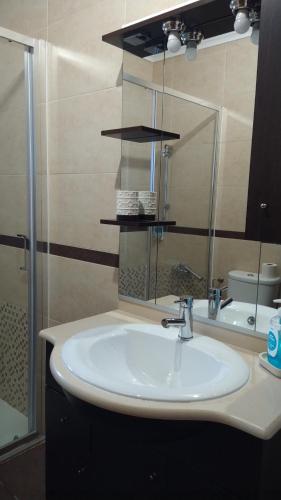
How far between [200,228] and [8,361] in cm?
140

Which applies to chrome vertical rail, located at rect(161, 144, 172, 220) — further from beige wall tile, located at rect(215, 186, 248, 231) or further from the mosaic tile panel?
the mosaic tile panel

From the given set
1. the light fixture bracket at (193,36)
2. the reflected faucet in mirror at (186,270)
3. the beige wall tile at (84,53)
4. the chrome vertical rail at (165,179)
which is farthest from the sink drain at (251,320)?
the beige wall tile at (84,53)

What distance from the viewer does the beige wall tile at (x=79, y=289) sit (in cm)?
166

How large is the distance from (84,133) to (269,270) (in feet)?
3.30

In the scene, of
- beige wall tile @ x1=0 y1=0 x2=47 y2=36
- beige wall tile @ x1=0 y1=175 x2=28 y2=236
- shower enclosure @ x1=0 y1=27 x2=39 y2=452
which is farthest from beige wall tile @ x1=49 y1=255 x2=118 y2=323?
beige wall tile @ x1=0 y1=0 x2=47 y2=36

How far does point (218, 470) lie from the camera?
0.88m

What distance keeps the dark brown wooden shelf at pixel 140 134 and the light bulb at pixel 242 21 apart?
0.39 m

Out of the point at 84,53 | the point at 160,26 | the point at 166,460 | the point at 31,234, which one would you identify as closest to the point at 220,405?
the point at 166,460

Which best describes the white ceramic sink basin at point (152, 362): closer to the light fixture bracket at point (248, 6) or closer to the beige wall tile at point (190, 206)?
the beige wall tile at point (190, 206)

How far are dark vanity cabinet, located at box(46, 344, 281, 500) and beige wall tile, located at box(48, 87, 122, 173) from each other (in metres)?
1.00

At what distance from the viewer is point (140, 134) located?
1461 mm

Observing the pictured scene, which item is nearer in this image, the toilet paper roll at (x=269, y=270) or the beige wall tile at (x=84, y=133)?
the toilet paper roll at (x=269, y=270)

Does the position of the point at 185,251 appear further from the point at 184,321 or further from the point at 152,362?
the point at 152,362

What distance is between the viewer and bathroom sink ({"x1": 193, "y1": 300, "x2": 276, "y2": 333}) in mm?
1197
